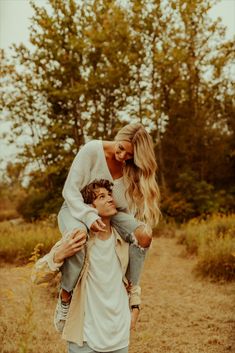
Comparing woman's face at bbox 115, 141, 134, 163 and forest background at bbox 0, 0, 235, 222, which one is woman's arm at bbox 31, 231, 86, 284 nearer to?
woman's face at bbox 115, 141, 134, 163

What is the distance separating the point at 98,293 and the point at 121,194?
610 millimetres

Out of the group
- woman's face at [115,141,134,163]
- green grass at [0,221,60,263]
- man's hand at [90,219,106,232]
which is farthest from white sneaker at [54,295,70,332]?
green grass at [0,221,60,263]

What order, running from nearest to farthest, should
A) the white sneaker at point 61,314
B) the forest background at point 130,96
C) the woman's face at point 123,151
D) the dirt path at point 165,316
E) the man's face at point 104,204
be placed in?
the white sneaker at point 61,314, the man's face at point 104,204, the woman's face at point 123,151, the dirt path at point 165,316, the forest background at point 130,96

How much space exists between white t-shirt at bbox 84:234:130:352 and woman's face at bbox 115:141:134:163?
0.61 metres

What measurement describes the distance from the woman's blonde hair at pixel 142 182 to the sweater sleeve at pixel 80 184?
0.76 feet

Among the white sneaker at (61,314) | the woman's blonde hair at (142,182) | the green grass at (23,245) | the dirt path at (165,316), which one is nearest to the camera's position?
the white sneaker at (61,314)

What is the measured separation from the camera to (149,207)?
2.80m

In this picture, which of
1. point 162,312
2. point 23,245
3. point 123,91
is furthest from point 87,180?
point 123,91

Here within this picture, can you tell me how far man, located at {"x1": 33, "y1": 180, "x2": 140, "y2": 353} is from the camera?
241cm

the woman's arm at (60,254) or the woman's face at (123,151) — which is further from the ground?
the woman's face at (123,151)

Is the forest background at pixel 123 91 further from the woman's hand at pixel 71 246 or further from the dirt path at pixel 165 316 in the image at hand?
the woman's hand at pixel 71 246

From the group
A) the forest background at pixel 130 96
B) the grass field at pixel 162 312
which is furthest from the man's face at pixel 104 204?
the forest background at pixel 130 96

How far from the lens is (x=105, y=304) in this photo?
2.45 m

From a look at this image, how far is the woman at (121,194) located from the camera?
2533 mm
